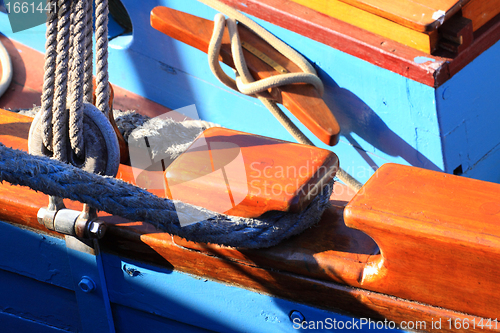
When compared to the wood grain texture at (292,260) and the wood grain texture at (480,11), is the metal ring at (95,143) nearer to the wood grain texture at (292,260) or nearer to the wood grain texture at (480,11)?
the wood grain texture at (292,260)

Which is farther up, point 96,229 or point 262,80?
point 262,80

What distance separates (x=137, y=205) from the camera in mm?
934

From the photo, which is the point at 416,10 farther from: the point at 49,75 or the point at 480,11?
the point at 49,75

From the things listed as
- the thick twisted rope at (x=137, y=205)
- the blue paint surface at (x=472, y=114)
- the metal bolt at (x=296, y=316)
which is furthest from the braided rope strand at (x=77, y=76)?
the blue paint surface at (x=472, y=114)

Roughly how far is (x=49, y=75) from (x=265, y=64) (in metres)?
0.84

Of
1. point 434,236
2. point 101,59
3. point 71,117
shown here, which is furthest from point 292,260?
point 101,59

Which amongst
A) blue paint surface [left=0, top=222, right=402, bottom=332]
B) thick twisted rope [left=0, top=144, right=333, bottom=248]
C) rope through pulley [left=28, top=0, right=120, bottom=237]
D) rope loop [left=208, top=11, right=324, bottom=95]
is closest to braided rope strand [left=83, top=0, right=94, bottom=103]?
rope through pulley [left=28, top=0, right=120, bottom=237]

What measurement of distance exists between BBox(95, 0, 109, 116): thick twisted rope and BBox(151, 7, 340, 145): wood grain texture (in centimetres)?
60

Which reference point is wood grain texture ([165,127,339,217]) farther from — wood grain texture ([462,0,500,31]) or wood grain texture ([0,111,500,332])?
wood grain texture ([462,0,500,31])

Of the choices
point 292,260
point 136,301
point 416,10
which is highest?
point 416,10

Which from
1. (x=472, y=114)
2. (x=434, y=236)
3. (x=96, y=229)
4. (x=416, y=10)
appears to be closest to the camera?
(x=434, y=236)

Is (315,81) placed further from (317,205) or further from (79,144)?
(79,144)

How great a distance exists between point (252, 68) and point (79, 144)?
2.69 ft

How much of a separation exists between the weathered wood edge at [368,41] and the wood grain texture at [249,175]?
0.56 metres
